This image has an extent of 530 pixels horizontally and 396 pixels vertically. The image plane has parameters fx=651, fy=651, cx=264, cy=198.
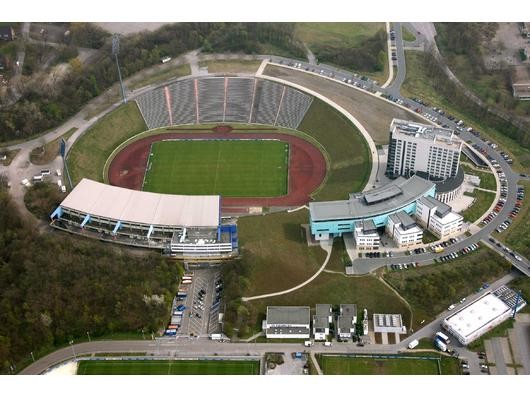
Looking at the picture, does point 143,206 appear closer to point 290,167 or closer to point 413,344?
point 290,167

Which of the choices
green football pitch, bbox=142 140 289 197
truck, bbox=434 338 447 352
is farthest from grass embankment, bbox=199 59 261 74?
truck, bbox=434 338 447 352

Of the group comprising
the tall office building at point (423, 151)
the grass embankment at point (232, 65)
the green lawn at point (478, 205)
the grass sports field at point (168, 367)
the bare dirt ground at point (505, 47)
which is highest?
the bare dirt ground at point (505, 47)

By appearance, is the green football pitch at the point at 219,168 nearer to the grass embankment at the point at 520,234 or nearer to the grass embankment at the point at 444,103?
the grass embankment at the point at 444,103

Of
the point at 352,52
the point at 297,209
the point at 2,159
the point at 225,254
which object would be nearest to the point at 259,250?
the point at 225,254

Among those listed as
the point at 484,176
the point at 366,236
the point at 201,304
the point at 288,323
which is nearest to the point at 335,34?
the point at 484,176

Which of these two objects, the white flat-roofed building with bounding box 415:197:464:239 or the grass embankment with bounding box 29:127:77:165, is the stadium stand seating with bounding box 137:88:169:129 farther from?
the white flat-roofed building with bounding box 415:197:464:239

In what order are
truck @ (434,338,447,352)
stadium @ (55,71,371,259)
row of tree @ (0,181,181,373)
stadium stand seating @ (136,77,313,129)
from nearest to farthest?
truck @ (434,338,447,352), row of tree @ (0,181,181,373), stadium @ (55,71,371,259), stadium stand seating @ (136,77,313,129)

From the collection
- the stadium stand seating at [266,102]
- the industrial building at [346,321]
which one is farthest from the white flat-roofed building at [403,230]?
the stadium stand seating at [266,102]
